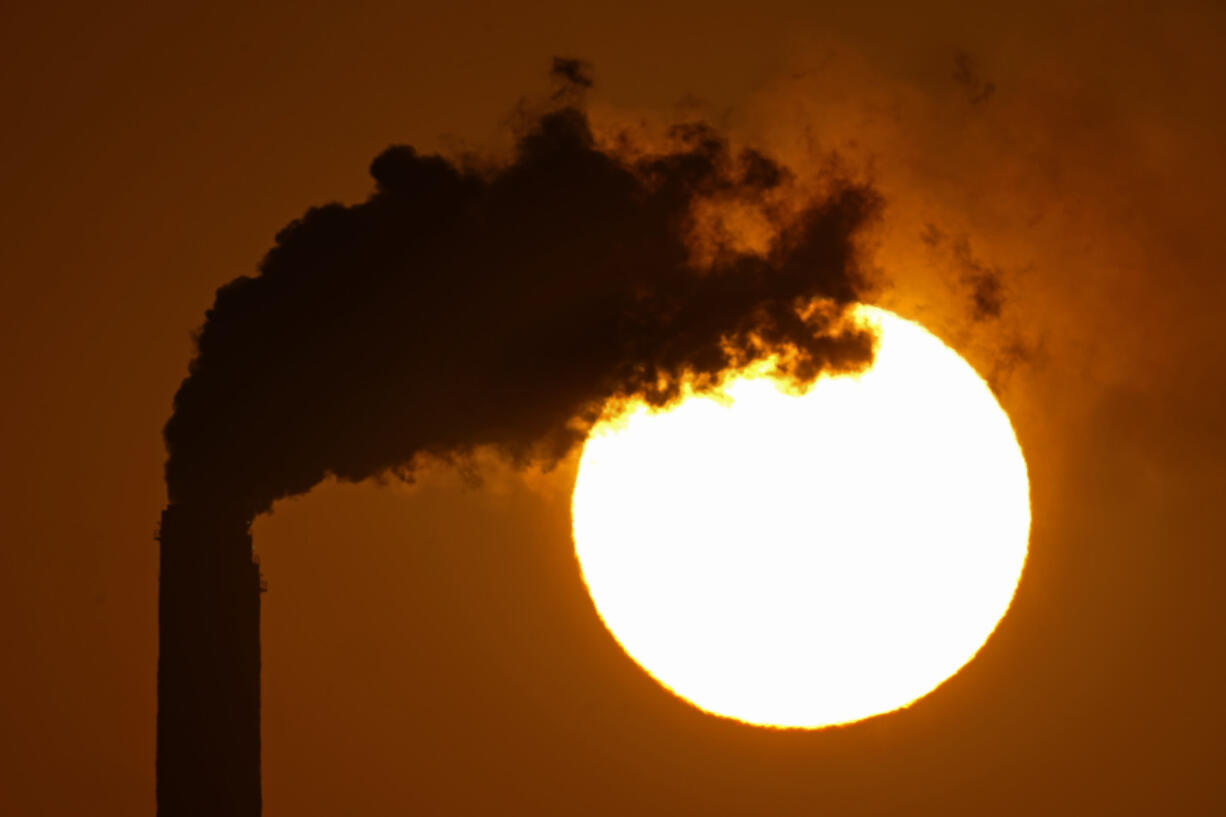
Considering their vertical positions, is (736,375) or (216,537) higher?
(736,375)

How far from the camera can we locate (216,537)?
1673cm

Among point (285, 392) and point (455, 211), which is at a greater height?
point (455, 211)

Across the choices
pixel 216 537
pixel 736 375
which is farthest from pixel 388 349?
pixel 736 375

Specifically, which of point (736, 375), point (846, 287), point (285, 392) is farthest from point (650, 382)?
point (285, 392)

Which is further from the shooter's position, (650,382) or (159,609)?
(650,382)

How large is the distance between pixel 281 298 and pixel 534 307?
258 cm

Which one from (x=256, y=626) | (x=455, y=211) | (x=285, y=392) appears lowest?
(x=256, y=626)

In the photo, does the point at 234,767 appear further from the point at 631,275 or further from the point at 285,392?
the point at 631,275

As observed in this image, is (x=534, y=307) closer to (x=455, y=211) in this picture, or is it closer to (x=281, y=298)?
(x=455, y=211)

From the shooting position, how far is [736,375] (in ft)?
60.6

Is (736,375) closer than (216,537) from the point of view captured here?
No

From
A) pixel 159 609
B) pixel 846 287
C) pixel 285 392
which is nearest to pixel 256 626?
pixel 159 609

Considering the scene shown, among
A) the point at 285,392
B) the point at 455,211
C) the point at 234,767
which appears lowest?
the point at 234,767

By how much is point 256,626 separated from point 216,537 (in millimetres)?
943
